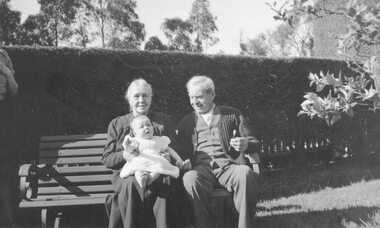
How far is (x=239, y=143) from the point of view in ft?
12.6

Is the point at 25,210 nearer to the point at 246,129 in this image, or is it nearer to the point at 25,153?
the point at 25,153

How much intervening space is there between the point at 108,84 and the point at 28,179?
6.69ft

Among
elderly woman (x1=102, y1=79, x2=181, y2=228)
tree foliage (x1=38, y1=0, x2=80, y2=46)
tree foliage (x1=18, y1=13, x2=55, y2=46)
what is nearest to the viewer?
elderly woman (x1=102, y1=79, x2=181, y2=228)

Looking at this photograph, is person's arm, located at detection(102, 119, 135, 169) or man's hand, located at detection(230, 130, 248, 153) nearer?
person's arm, located at detection(102, 119, 135, 169)

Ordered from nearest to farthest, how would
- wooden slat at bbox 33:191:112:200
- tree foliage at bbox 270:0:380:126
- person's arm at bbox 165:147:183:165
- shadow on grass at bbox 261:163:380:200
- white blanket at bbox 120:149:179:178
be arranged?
tree foliage at bbox 270:0:380:126, white blanket at bbox 120:149:179:178, person's arm at bbox 165:147:183:165, wooden slat at bbox 33:191:112:200, shadow on grass at bbox 261:163:380:200

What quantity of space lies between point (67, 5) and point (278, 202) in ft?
124

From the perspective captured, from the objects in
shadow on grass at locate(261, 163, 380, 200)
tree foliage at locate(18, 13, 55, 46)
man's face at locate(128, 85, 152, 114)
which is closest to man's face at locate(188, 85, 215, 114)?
man's face at locate(128, 85, 152, 114)

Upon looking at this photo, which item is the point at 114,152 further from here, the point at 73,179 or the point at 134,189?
the point at 73,179

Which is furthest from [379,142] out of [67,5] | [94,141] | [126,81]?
[67,5]

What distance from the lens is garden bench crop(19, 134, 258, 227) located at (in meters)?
4.11

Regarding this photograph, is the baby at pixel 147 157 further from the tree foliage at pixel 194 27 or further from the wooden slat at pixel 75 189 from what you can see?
the tree foliage at pixel 194 27

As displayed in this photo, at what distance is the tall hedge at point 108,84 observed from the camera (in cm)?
520

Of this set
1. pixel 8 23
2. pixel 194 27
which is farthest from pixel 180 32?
pixel 8 23

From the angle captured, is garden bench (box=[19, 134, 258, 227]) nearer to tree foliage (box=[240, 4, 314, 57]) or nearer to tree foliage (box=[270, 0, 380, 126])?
tree foliage (box=[270, 0, 380, 126])
